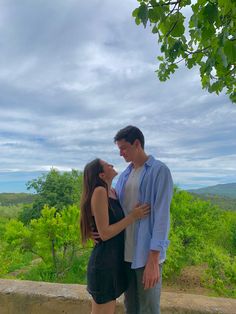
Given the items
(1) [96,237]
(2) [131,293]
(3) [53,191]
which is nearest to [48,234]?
(2) [131,293]

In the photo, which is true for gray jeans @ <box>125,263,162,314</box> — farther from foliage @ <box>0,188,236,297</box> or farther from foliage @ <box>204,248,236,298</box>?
foliage @ <box>204,248,236,298</box>

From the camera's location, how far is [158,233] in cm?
202

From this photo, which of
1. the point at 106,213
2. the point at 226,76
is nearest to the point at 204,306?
the point at 106,213

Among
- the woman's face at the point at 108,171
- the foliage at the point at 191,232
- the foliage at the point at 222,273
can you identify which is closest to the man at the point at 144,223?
the woman's face at the point at 108,171

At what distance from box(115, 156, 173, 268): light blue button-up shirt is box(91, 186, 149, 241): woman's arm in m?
0.07

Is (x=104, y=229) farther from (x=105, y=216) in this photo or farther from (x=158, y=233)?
(x=158, y=233)

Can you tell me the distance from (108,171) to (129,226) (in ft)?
1.23

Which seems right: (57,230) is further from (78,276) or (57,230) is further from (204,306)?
(204,306)

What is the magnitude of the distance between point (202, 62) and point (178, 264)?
261 inches

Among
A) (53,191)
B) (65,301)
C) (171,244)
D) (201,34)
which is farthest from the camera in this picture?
(53,191)

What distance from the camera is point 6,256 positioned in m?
7.40

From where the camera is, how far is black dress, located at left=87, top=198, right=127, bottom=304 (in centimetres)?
211

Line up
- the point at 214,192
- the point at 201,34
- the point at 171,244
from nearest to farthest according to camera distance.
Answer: the point at 201,34 → the point at 171,244 → the point at 214,192

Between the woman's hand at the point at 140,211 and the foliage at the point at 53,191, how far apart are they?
55.2 feet
